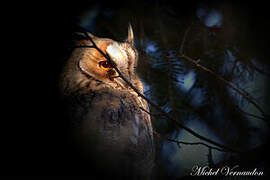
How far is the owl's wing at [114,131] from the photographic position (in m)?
0.77

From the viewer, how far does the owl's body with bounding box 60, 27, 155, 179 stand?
2.54 feet

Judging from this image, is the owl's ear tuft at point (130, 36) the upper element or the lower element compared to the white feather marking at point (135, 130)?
upper

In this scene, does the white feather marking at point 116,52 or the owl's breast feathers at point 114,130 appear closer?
the owl's breast feathers at point 114,130

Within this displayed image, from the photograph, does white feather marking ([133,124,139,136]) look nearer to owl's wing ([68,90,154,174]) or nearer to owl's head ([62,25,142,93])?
owl's wing ([68,90,154,174])

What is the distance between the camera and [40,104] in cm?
68

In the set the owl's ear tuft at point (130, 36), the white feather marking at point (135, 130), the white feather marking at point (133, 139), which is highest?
the owl's ear tuft at point (130, 36)

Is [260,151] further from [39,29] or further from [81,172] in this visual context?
[39,29]

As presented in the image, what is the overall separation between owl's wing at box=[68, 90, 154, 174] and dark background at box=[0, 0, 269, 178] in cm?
7

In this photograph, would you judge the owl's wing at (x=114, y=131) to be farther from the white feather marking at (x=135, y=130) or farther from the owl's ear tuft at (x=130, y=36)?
the owl's ear tuft at (x=130, y=36)

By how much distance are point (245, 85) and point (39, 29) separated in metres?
0.93

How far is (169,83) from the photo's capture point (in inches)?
42.6

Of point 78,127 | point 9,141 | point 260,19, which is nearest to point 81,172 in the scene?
point 78,127

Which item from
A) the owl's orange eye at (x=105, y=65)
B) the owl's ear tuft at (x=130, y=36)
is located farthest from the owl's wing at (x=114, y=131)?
the owl's ear tuft at (x=130, y=36)

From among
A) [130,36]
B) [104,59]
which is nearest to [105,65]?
[104,59]
